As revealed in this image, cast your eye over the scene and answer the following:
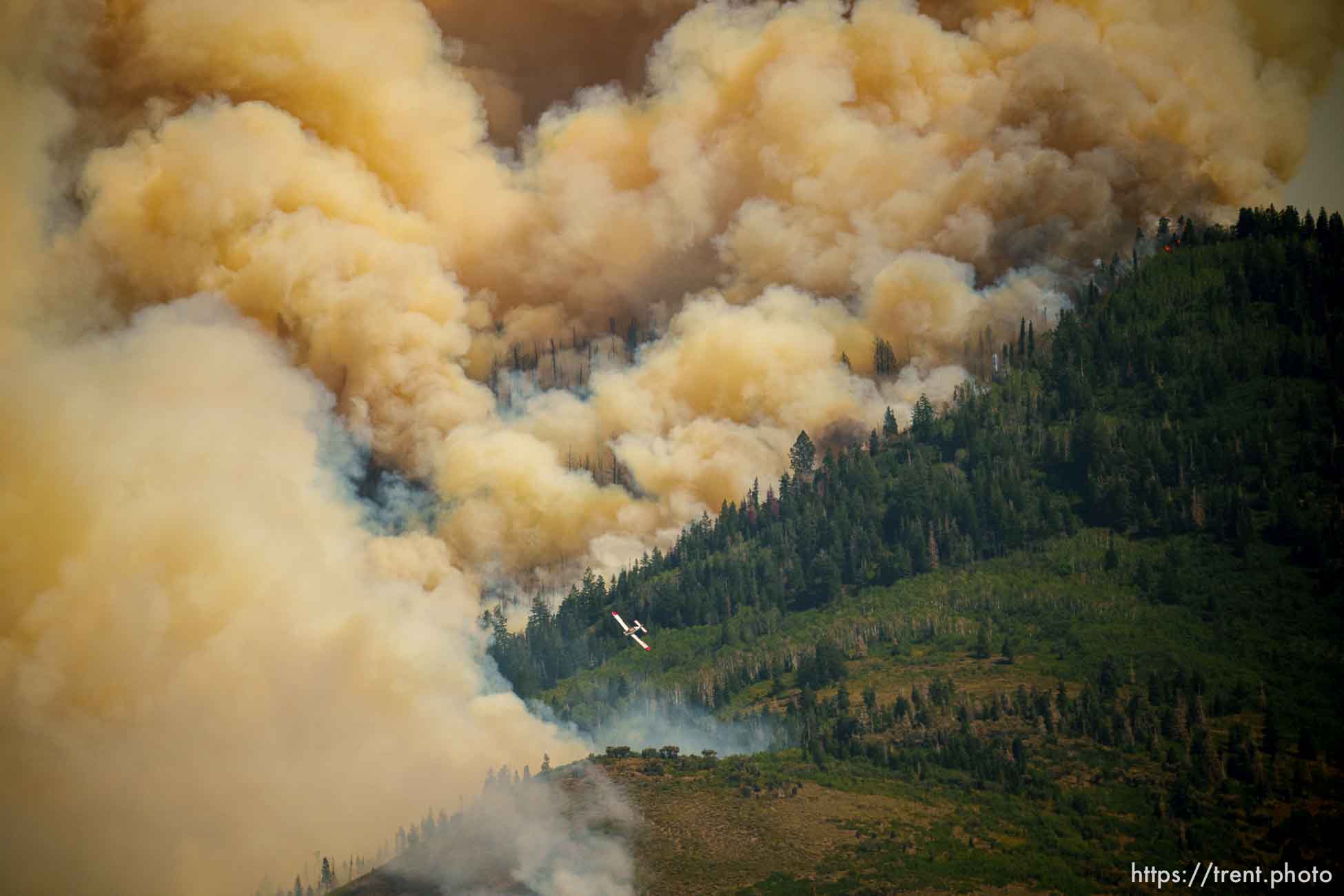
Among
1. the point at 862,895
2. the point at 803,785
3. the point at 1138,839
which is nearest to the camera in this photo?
the point at 862,895

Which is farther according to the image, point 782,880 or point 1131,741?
point 1131,741

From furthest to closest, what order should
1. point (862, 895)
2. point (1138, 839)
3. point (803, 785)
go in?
1. point (803, 785)
2. point (1138, 839)
3. point (862, 895)

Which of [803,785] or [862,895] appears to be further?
[803,785]

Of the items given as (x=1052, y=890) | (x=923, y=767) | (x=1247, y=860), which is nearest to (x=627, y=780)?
(x=923, y=767)

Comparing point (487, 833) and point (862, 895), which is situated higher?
point (487, 833)

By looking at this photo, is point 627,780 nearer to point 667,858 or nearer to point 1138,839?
point 667,858

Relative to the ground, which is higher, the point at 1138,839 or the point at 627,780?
the point at 627,780

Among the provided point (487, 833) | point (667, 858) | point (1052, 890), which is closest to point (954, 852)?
point (1052, 890)

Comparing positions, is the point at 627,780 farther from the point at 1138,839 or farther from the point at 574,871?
the point at 1138,839
